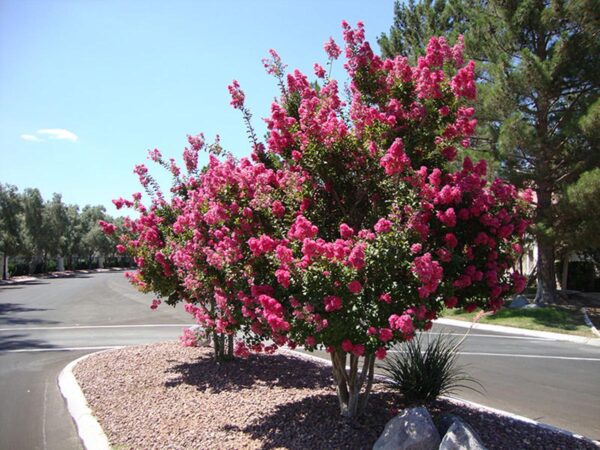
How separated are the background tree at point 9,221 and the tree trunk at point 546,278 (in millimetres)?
39168

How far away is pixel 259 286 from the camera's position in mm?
4340

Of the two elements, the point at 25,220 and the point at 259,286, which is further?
the point at 25,220

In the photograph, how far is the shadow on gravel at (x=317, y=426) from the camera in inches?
176

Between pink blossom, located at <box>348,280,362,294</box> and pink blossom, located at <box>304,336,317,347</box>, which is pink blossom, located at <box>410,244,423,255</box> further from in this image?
pink blossom, located at <box>304,336,317,347</box>

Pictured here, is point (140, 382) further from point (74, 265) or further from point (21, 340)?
point (74, 265)

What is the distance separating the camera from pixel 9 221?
4003 cm

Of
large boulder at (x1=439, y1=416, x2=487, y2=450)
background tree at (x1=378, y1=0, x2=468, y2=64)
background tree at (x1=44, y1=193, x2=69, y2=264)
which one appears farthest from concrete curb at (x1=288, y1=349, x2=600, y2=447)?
background tree at (x1=44, y1=193, x2=69, y2=264)

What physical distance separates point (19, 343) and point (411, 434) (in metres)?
10.9

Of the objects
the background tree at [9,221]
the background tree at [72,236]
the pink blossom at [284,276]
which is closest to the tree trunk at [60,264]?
the background tree at [72,236]

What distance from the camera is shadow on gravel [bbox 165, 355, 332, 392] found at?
21.9 feet

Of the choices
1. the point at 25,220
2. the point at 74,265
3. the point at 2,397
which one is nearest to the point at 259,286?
the point at 2,397

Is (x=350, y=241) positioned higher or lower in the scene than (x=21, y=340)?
higher

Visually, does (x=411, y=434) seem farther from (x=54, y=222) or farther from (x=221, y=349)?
(x=54, y=222)

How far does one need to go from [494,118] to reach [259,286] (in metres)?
14.5
